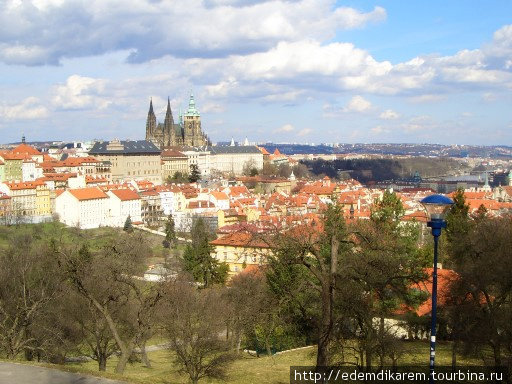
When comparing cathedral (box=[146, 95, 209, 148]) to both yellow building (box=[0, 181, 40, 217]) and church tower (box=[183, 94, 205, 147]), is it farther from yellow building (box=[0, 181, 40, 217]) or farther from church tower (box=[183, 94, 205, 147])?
yellow building (box=[0, 181, 40, 217])

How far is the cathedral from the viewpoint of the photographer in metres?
149

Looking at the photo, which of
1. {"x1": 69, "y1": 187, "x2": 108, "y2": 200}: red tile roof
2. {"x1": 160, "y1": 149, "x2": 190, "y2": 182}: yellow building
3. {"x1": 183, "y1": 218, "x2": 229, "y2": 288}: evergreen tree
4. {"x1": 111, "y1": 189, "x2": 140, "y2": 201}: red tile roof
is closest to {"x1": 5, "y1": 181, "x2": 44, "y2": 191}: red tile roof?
{"x1": 69, "y1": 187, "x2": 108, "y2": 200}: red tile roof

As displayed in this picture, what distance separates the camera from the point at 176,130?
152000mm

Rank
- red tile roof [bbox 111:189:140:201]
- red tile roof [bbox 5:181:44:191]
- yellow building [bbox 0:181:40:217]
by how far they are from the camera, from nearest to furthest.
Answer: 1. yellow building [bbox 0:181:40:217]
2. red tile roof [bbox 5:181:44:191]
3. red tile roof [bbox 111:189:140:201]

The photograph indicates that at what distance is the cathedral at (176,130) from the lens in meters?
149

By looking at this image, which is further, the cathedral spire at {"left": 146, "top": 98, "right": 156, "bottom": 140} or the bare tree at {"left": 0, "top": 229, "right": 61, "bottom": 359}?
the cathedral spire at {"left": 146, "top": 98, "right": 156, "bottom": 140}

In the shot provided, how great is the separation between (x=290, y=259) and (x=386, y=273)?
1867mm

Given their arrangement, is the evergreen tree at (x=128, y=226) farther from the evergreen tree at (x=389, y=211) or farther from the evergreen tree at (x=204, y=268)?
the evergreen tree at (x=389, y=211)

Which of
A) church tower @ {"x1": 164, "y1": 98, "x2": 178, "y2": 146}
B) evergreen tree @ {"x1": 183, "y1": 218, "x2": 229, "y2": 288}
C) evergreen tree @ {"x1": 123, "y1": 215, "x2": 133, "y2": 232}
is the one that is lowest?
evergreen tree @ {"x1": 123, "y1": 215, "x2": 133, "y2": 232}

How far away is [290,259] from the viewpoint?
999 cm

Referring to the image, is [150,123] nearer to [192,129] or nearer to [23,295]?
[192,129]

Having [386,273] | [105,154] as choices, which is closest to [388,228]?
[386,273]

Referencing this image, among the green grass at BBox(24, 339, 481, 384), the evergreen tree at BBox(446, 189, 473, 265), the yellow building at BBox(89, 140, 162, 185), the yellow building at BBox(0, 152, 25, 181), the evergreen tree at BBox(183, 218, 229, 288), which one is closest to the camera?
the green grass at BBox(24, 339, 481, 384)

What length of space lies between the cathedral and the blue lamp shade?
13949cm
